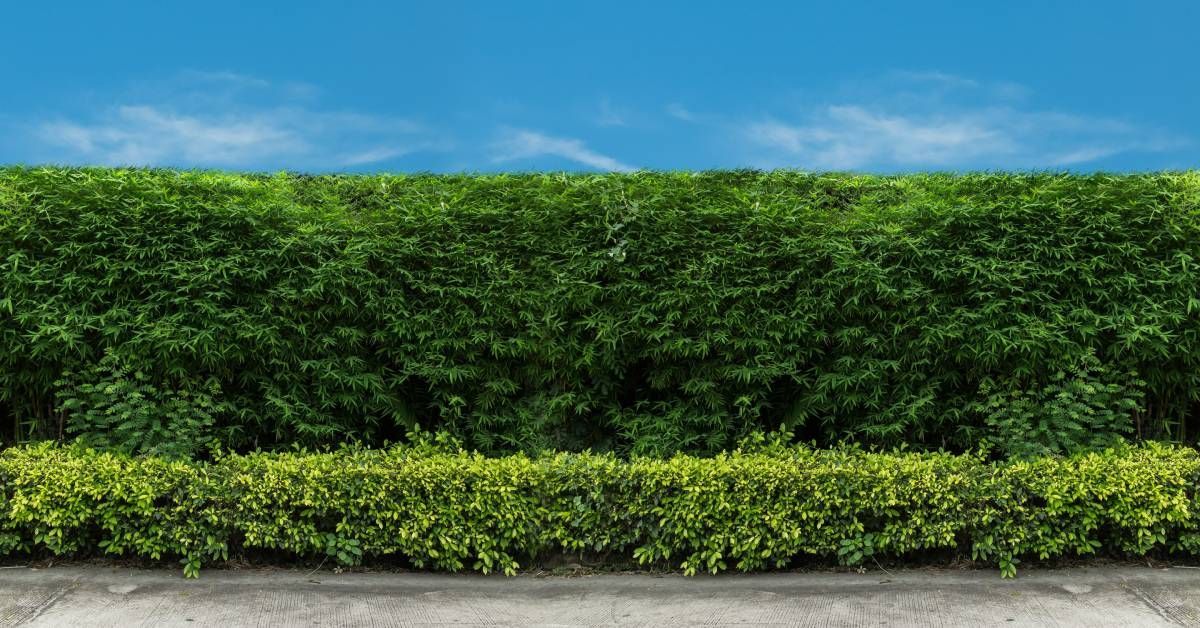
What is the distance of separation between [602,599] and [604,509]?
1.83ft

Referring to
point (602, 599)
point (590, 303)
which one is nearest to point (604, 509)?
point (602, 599)

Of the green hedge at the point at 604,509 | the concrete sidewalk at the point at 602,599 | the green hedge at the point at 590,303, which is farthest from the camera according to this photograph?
the green hedge at the point at 590,303

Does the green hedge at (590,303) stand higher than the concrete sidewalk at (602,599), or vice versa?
the green hedge at (590,303)

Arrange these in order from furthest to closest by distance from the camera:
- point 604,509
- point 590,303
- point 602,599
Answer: point 590,303 → point 604,509 → point 602,599

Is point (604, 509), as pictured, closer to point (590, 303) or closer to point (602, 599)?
point (602, 599)

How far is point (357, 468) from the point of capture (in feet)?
18.3

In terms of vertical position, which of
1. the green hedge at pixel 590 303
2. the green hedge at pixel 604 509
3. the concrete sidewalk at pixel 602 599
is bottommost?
the concrete sidewalk at pixel 602 599

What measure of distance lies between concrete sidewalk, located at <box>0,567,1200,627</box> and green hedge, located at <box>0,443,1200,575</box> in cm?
15

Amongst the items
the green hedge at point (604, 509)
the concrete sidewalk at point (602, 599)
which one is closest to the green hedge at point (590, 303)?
the green hedge at point (604, 509)

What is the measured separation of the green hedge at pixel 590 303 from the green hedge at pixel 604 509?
1031 millimetres

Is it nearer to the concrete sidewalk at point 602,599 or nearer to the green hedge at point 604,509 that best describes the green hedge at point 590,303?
the green hedge at point 604,509

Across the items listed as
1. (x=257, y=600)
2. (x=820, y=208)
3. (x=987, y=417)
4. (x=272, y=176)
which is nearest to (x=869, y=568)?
(x=987, y=417)

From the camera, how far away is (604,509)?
5535 millimetres

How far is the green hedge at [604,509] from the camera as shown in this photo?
18.0 ft
